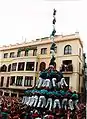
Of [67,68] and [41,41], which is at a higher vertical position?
[41,41]

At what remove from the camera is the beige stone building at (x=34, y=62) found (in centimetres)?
398

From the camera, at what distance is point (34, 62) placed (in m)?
4.58

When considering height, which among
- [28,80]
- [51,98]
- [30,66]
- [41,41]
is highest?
[41,41]

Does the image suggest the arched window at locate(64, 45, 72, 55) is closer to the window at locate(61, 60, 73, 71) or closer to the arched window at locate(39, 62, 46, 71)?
the window at locate(61, 60, 73, 71)

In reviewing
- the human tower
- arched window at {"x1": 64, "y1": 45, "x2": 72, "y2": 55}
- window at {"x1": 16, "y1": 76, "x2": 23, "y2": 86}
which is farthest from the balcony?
the human tower

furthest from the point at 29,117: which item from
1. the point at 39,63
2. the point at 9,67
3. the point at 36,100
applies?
the point at 9,67

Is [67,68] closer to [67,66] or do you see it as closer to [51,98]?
[67,66]

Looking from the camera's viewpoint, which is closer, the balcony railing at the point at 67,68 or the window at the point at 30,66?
the balcony railing at the point at 67,68

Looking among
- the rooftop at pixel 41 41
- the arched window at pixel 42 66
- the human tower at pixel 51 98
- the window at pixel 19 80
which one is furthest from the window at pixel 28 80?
the human tower at pixel 51 98

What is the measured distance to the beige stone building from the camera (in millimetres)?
3979

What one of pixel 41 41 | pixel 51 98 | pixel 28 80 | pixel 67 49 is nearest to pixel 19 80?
pixel 28 80

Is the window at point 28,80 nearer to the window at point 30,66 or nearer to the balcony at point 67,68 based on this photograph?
the window at point 30,66

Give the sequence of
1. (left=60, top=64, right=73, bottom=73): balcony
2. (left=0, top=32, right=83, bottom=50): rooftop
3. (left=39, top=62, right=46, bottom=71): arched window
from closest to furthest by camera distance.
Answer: (left=60, top=64, right=73, bottom=73): balcony, (left=0, top=32, right=83, bottom=50): rooftop, (left=39, top=62, right=46, bottom=71): arched window

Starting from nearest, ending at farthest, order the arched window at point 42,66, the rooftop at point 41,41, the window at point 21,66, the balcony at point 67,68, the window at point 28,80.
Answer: the balcony at point 67,68 < the rooftop at point 41,41 < the arched window at point 42,66 < the window at point 28,80 < the window at point 21,66
